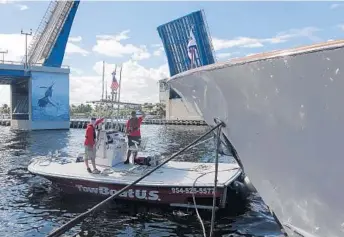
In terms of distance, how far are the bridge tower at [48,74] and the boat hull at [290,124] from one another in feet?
162

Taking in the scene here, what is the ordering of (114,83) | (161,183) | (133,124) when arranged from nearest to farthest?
(161,183), (133,124), (114,83)

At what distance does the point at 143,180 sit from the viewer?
34.3 ft

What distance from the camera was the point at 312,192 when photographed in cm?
466

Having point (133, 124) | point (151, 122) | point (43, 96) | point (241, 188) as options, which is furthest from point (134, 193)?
point (151, 122)

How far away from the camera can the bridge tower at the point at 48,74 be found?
2021 inches

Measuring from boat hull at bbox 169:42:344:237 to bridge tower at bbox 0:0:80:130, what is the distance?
162 feet

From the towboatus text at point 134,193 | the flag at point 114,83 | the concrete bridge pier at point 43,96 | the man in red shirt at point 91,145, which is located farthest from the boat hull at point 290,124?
the concrete bridge pier at point 43,96

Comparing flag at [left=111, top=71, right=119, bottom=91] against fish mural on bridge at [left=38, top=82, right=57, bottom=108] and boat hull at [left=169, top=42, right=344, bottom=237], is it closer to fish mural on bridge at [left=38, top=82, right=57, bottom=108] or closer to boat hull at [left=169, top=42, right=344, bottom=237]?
boat hull at [left=169, top=42, right=344, bottom=237]

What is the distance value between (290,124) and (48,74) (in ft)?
170

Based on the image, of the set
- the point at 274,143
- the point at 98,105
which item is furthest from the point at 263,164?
the point at 98,105

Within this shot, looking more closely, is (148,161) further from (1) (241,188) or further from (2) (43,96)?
(2) (43,96)

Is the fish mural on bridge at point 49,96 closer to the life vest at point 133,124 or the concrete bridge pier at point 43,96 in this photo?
the concrete bridge pier at point 43,96

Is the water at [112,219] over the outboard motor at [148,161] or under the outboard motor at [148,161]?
under

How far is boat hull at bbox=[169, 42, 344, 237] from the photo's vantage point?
4109 millimetres
